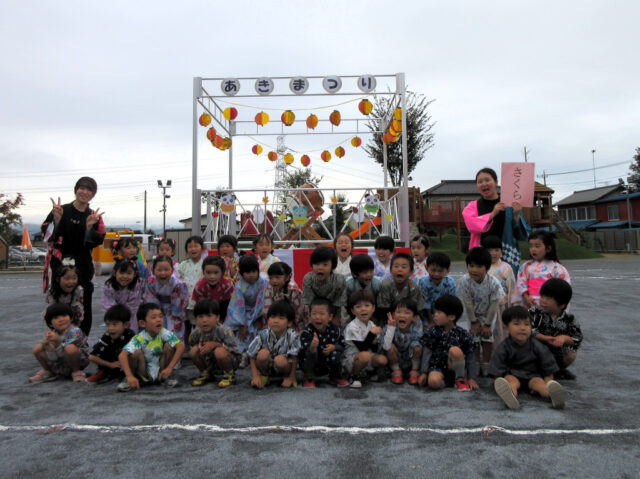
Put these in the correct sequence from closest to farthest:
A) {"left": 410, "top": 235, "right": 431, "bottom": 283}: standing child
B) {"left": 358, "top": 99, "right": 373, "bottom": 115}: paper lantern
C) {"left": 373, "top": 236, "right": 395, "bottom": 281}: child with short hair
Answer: {"left": 373, "top": 236, "right": 395, "bottom": 281}: child with short hair, {"left": 410, "top": 235, "right": 431, "bottom": 283}: standing child, {"left": 358, "top": 99, "right": 373, "bottom": 115}: paper lantern

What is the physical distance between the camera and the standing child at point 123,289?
3.77 meters

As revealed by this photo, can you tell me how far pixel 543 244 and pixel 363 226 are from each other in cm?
503

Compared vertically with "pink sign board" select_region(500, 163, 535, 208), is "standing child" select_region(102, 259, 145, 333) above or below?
below

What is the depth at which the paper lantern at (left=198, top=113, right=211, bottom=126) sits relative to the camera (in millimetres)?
7652

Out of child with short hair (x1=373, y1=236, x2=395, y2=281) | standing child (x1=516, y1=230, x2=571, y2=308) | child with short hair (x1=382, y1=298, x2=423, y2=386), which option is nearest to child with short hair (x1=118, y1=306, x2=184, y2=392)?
child with short hair (x1=382, y1=298, x2=423, y2=386)

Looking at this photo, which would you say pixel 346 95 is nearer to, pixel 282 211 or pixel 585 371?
pixel 282 211

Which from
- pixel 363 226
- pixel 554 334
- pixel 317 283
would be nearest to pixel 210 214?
pixel 363 226

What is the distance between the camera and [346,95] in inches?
310

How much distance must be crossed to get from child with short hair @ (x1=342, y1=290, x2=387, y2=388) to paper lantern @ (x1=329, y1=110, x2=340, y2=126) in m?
6.02

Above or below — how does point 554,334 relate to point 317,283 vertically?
below

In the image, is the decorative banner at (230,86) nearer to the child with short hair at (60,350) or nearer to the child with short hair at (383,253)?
the child with short hair at (383,253)

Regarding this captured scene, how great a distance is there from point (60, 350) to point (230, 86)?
544 cm

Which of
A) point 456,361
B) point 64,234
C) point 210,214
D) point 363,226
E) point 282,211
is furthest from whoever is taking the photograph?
point 282,211

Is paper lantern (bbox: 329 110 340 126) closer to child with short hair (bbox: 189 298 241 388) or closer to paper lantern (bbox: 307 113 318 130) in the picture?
paper lantern (bbox: 307 113 318 130)
